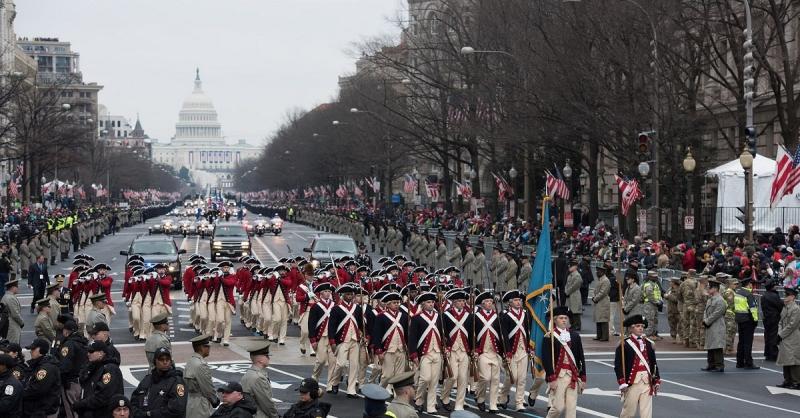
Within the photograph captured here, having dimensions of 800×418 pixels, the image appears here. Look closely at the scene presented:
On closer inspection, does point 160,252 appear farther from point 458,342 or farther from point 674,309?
point 458,342

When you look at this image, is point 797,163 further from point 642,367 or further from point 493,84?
point 493,84

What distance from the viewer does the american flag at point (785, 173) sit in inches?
1230

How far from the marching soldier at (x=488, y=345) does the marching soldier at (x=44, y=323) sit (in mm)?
6063

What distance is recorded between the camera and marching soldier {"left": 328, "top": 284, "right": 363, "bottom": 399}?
19.4 meters

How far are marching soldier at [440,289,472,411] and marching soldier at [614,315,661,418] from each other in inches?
117

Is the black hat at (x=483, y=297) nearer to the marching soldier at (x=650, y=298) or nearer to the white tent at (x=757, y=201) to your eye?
the marching soldier at (x=650, y=298)

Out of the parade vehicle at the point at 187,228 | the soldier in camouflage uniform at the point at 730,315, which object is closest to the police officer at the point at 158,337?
the soldier in camouflage uniform at the point at 730,315

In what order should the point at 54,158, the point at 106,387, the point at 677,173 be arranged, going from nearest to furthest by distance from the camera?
the point at 106,387, the point at 677,173, the point at 54,158

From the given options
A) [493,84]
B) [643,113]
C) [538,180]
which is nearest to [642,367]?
[643,113]

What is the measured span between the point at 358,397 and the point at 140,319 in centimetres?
822

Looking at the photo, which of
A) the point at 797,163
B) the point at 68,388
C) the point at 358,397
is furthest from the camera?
the point at 797,163

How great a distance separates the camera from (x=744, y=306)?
22656 millimetres

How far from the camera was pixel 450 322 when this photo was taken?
18000mm

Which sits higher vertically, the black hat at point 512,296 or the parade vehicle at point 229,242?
the black hat at point 512,296
